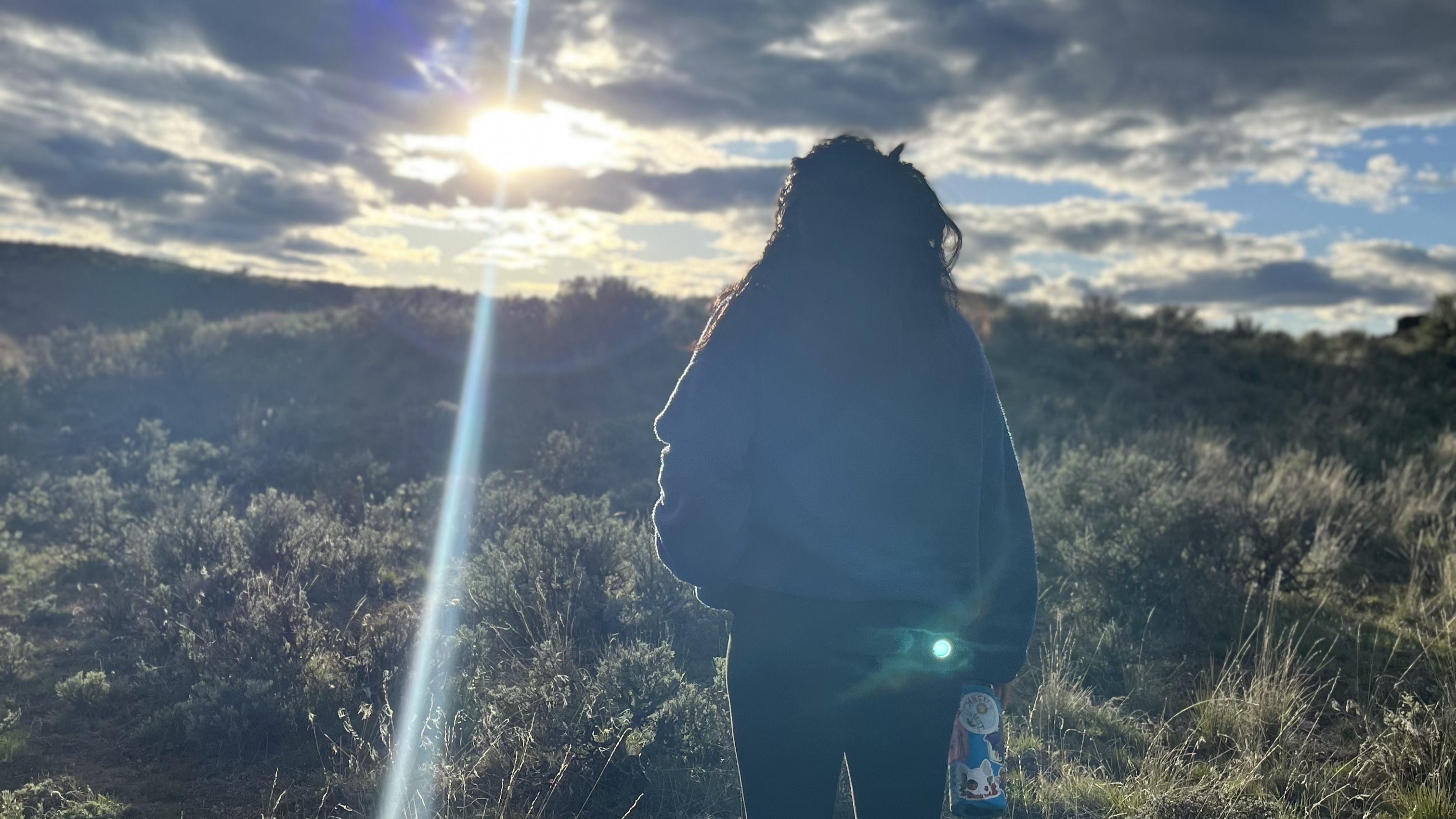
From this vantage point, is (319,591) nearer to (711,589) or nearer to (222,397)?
(711,589)

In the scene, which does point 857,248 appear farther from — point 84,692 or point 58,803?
point 84,692

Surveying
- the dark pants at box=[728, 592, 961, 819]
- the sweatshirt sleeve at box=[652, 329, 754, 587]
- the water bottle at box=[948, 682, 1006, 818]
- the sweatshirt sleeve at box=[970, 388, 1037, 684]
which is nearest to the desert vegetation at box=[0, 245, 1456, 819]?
the sweatshirt sleeve at box=[970, 388, 1037, 684]

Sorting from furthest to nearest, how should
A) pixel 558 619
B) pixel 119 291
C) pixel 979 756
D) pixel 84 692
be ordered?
pixel 119 291 < pixel 558 619 < pixel 84 692 < pixel 979 756

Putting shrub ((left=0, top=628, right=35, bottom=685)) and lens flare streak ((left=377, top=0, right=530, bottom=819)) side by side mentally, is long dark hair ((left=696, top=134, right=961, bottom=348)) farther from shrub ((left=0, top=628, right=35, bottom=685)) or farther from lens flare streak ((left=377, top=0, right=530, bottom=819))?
shrub ((left=0, top=628, right=35, bottom=685))

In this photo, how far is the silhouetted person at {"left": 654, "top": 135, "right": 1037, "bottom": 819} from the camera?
188 cm

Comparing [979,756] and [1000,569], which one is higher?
[1000,569]

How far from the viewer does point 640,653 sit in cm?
438

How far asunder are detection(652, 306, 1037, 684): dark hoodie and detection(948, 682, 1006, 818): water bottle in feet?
0.73

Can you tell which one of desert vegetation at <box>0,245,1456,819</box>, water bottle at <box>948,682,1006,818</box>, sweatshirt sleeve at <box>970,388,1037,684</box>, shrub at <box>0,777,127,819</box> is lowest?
shrub at <box>0,777,127,819</box>

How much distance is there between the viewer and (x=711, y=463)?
6.16 feet

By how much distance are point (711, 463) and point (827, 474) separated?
232 millimetres

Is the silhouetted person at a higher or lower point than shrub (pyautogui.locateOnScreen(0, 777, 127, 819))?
higher

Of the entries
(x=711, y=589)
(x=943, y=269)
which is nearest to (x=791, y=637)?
(x=711, y=589)

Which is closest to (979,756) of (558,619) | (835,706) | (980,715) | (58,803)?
(980,715)
